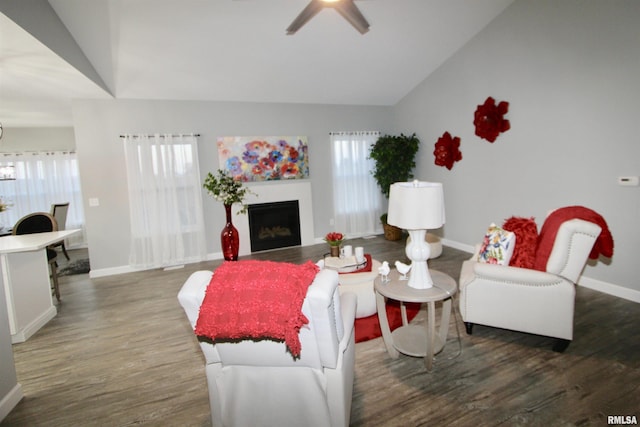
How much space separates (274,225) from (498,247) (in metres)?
3.87

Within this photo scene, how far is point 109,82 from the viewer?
4.27m

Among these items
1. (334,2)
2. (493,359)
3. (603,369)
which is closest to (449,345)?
(493,359)

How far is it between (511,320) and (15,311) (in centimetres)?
417

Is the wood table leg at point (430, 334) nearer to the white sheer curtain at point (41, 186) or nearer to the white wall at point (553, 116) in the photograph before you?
the white wall at point (553, 116)

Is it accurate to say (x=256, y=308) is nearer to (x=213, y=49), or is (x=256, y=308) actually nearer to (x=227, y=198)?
(x=227, y=198)

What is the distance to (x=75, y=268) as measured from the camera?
5.33 metres

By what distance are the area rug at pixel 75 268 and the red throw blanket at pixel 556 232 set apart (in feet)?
19.3

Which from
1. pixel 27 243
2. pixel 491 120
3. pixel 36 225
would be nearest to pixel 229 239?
pixel 27 243

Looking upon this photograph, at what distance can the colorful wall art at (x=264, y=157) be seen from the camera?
5379mm

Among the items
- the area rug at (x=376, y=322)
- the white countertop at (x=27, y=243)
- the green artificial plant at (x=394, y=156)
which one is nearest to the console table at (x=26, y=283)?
the white countertop at (x=27, y=243)

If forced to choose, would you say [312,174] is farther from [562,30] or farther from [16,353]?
[16,353]

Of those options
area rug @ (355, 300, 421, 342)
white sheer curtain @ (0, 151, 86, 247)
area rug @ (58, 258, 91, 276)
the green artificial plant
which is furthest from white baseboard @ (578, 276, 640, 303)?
white sheer curtain @ (0, 151, 86, 247)

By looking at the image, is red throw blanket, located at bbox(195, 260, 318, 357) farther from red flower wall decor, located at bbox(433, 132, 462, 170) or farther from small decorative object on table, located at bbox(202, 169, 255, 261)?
red flower wall decor, located at bbox(433, 132, 462, 170)

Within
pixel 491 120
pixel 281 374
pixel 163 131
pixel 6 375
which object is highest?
pixel 163 131
